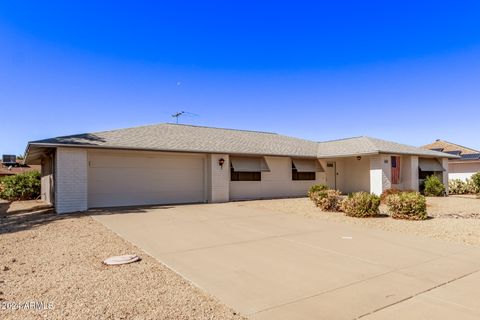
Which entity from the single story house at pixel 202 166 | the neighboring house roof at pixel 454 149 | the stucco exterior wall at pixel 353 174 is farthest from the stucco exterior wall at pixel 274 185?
the neighboring house roof at pixel 454 149

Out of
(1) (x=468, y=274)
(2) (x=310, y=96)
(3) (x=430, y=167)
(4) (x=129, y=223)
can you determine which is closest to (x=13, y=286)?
(4) (x=129, y=223)

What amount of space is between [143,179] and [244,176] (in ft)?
22.2

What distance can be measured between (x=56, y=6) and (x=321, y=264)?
47.4ft

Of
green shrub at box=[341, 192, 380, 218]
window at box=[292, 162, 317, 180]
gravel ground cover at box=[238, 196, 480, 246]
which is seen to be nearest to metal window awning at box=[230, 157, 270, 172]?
window at box=[292, 162, 317, 180]

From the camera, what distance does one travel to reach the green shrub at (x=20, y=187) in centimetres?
2441

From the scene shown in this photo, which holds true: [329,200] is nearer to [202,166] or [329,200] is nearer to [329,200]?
[329,200]

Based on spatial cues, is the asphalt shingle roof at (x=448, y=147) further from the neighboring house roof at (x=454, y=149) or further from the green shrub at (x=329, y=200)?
the green shrub at (x=329, y=200)

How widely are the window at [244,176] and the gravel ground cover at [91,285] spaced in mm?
12618

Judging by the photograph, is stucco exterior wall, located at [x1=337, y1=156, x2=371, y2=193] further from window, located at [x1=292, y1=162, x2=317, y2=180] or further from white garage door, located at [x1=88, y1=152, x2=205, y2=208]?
white garage door, located at [x1=88, y1=152, x2=205, y2=208]

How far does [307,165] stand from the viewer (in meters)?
24.1

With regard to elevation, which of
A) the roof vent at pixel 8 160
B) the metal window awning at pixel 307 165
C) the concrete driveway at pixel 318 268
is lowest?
the concrete driveway at pixel 318 268

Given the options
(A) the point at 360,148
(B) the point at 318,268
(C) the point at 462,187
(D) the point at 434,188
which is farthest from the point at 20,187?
(C) the point at 462,187

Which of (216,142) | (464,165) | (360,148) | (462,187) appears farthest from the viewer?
(464,165)

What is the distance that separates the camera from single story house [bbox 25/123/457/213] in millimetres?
15711
